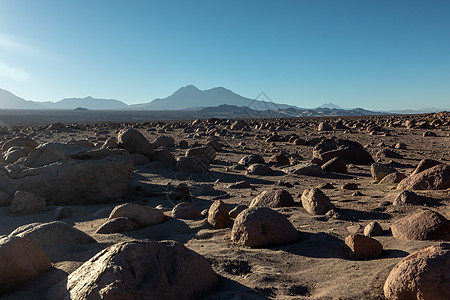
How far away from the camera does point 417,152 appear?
10.5 meters

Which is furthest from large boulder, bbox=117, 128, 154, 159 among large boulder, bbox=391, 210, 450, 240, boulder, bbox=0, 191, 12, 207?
large boulder, bbox=391, 210, 450, 240

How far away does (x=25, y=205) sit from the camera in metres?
5.10

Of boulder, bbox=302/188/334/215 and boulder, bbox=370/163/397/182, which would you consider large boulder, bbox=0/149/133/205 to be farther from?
boulder, bbox=370/163/397/182

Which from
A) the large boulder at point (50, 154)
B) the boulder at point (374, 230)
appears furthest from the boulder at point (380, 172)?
the large boulder at point (50, 154)

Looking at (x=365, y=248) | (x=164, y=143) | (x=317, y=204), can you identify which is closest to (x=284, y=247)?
(x=365, y=248)

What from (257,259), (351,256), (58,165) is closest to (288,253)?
(257,259)

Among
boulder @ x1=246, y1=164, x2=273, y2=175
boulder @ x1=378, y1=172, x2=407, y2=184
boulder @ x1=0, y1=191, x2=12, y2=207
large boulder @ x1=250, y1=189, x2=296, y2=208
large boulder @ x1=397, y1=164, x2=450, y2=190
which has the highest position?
large boulder @ x1=397, y1=164, x2=450, y2=190

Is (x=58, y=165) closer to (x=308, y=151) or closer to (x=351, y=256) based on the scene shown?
(x=351, y=256)

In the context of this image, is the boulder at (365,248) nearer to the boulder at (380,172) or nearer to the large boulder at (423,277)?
the large boulder at (423,277)

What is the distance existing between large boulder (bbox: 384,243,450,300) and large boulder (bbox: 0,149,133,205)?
4760 millimetres

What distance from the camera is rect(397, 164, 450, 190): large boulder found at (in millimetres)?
4707

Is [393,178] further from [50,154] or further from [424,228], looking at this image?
[50,154]

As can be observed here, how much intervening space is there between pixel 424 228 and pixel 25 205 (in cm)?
501

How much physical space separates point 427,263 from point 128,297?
1.90 metres
